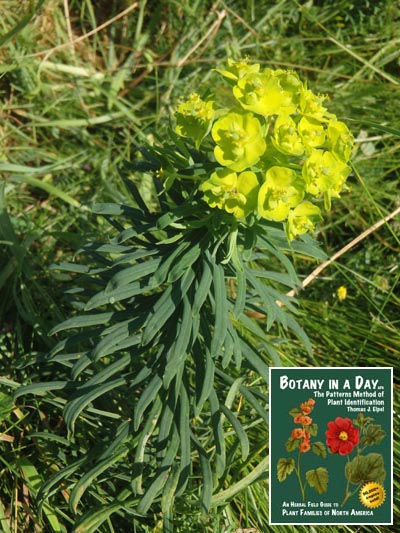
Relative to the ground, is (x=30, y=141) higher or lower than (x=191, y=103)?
higher

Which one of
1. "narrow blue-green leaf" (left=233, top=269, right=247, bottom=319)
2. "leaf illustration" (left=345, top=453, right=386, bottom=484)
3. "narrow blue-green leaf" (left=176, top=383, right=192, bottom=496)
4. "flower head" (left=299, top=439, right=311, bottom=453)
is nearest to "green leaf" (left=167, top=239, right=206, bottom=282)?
"narrow blue-green leaf" (left=233, top=269, right=247, bottom=319)

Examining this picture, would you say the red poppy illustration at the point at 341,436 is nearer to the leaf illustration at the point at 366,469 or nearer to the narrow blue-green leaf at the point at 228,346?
the leaf illustration at the point at 366,469

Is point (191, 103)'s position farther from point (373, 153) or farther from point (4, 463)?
point (373, 153)

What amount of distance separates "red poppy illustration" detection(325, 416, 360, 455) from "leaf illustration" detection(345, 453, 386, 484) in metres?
0.05

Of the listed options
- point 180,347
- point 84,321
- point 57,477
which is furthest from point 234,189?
point 57,477

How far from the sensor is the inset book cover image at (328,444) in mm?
1810

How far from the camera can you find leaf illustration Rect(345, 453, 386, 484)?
1.82 metres

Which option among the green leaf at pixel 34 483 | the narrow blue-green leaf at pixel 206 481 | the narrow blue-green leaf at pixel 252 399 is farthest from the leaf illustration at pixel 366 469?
the green leaf at pixel 34 483

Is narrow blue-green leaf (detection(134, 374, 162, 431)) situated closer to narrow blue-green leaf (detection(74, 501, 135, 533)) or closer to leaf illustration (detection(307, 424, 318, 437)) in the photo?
narrow blue-green leaf (detection(74, 501, 135, 533))

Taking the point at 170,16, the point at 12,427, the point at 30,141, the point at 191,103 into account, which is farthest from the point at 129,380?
the point at 170,16

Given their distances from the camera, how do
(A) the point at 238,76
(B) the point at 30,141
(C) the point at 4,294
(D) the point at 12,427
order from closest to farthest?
(A) the point at 238,76 < (D) the point at 12,427 < (C) the point at 4,294 < (B) the point at 30,141

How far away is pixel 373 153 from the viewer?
3084 millimetres

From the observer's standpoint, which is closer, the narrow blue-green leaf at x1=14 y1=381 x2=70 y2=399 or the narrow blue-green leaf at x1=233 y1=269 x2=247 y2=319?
the narrow blue-green leaf at x1=233 y1=269 x2=247 y2=319

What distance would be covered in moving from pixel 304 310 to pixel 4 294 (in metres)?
1.10
